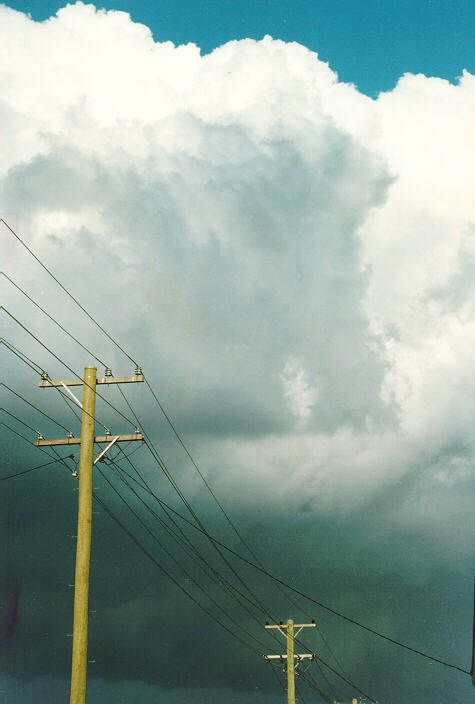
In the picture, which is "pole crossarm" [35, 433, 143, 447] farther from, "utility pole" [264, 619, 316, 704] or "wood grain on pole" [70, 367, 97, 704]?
"utility pole" [264, 619, 316, 704]

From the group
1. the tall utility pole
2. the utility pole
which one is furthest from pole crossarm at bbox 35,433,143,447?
the utility pole

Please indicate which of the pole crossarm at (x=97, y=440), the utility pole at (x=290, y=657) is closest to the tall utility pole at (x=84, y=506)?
the pole crossarm at (x=97, y=440)

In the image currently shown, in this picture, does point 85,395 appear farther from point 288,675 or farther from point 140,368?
point 288,675

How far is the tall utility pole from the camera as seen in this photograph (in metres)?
17.4

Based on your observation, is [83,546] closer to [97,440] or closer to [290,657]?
[97,440]

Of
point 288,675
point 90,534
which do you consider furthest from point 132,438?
point 288,675

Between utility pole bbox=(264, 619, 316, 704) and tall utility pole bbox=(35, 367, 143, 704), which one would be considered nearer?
tall utility pole bbox=(35, 367, 143, 704)

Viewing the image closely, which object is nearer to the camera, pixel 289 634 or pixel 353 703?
pixel 289 634

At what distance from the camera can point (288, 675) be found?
41.1 metres

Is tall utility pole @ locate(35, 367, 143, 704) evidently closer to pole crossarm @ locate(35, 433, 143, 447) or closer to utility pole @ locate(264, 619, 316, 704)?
pole crossarm @ locate(35, 433, 143, 447)

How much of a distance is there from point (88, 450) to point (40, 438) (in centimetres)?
166

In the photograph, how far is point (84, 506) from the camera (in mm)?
18594

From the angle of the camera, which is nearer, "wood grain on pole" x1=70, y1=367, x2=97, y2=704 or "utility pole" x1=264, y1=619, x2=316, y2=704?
"wood grain on pole" x1=70, y1=367, x2=97, y2=704

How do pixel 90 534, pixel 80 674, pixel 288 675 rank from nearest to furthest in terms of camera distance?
pixel 80 674 < pixel 90 534 < pixel 288 675
